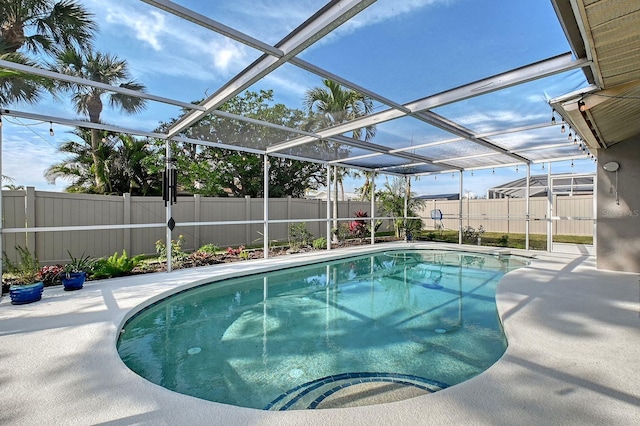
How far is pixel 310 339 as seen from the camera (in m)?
3.63

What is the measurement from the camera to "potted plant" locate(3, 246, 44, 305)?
4129mm

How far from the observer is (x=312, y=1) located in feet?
8.30

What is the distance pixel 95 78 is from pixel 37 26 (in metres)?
3.06

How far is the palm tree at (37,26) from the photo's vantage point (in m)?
4.22

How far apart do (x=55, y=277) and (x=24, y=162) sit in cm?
793

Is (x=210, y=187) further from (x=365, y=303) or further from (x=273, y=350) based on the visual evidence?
(x=273, y=350)

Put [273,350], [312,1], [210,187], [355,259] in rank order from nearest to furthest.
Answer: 1. [312,1]
2. [273,350]
3. [355,259]
4. [210,187]

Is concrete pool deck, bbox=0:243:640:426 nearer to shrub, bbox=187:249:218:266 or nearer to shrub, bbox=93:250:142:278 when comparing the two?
shrub, bbox=93:250:142:278

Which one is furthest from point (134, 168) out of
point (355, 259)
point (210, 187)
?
point (355, 259)

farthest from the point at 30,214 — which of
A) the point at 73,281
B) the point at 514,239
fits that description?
the point at 514,239

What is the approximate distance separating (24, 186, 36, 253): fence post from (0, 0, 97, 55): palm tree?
2.58 metres

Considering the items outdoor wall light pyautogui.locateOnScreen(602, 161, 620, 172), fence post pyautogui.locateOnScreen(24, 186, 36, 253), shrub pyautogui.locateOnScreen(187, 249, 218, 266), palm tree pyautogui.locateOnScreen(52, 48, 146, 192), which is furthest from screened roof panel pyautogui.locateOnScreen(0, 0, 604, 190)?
shrub pyautogui.locateOnScreen(187, 249, 218, 266)

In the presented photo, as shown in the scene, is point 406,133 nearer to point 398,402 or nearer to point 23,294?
point 398,402

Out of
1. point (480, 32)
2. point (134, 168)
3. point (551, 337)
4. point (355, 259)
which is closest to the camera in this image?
point (480, 32)
